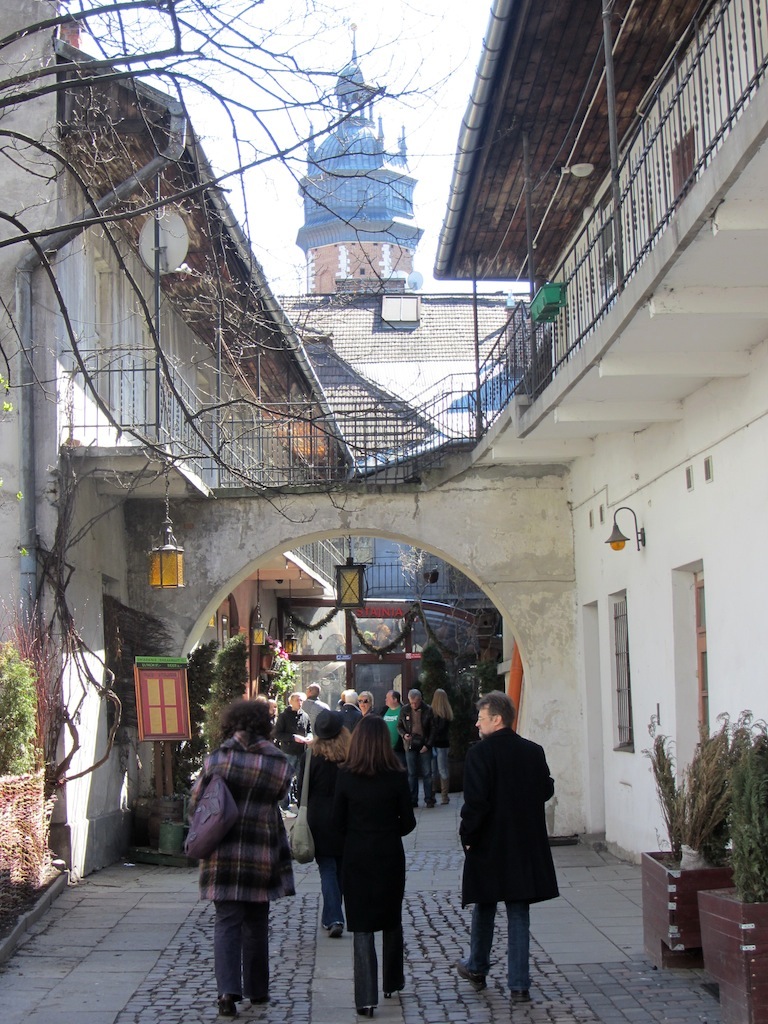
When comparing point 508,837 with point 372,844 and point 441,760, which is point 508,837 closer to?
point 372,844

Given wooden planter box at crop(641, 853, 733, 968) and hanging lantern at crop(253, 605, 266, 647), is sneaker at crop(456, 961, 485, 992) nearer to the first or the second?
wooden planter box at crop(641, 853, 733, 968)

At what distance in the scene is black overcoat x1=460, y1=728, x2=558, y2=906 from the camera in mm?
6754

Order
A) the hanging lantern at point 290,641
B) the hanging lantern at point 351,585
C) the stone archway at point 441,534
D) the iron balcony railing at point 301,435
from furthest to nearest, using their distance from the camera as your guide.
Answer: the hanging lantern at point 290,641
the hanging lantern at point 351,585
the stone archway at point 441,534
the iron balcony railing at point 301,435

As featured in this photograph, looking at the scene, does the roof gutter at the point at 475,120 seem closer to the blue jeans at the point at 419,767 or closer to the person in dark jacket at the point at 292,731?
the person in dark jacket at the point at 292,731

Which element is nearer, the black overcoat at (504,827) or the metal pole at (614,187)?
the black overcoat at (504,827)

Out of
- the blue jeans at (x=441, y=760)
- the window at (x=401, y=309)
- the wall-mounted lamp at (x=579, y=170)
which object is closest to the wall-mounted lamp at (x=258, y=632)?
the blue jeans at (x=441, y=760)

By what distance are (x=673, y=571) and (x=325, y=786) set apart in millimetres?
3550

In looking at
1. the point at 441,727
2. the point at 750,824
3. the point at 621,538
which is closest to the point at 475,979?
the point at 750,824

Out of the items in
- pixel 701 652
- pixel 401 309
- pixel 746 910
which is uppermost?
pixel 401 309

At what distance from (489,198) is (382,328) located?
76.0ft

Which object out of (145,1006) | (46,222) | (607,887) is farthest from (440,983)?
(46,222)

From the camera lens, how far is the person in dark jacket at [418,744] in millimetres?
18141

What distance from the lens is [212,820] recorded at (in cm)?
666

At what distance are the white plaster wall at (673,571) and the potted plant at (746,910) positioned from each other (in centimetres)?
232
